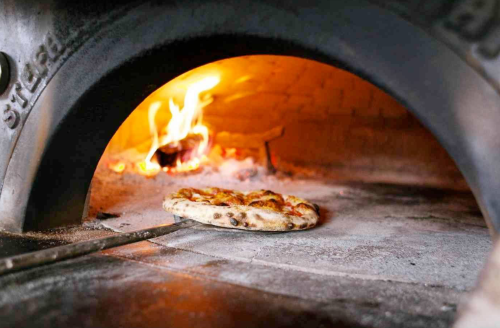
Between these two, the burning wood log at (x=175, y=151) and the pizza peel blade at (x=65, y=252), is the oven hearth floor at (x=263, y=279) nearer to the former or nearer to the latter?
the pizza peel blade at (x=65, y=252)

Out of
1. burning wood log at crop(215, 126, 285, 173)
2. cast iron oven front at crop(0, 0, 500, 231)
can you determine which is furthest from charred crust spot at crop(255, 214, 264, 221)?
burning wood log at crop(215, 126, 285, 173)

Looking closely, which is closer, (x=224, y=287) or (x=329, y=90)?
(x=224, y=287)

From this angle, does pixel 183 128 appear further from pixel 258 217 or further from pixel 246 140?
pixel 258 217

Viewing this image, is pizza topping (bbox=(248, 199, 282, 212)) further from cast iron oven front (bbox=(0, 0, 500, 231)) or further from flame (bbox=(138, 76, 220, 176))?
flame (bbox=(138, 76, 220, 176))

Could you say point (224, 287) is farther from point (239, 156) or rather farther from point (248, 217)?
point (239, 156)

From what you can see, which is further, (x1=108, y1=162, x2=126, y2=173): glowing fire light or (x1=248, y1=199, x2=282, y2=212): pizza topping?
(x1=108, y1=162, x2=126, y2=173): glowing fire light

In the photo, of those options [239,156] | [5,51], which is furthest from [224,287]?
[239,156]
